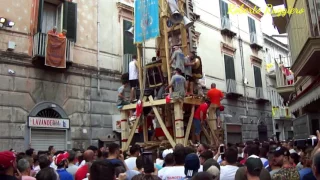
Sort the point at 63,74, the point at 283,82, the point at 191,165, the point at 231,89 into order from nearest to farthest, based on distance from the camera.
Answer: the point at 191,165
the point at 63,74
the point at 283,82
the point at 231,89

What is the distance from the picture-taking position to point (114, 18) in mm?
15078

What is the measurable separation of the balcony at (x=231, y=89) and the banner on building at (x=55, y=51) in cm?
1194

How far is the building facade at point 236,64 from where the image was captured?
68.3ft

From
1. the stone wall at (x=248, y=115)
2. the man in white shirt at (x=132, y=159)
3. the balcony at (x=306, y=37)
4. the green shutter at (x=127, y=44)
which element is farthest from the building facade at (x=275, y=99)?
the man in white shirt at (x=132, y=159)

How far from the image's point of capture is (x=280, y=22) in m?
16.2

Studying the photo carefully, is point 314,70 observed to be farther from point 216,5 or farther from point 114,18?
point 216,5

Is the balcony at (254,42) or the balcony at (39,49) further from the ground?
the balcony at (254,42)

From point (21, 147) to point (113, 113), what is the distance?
4126mm

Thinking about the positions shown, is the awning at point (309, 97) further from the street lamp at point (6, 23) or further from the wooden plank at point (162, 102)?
the street lamp at point (6, 23)

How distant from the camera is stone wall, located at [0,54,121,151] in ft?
36.3

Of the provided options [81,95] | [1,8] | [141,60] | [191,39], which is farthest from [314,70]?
[1,8]

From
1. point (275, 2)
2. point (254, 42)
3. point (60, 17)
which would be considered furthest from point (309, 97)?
point (254, 42)

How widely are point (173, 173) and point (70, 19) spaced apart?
405 inches

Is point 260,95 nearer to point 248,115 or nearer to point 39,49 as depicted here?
point 248,115
